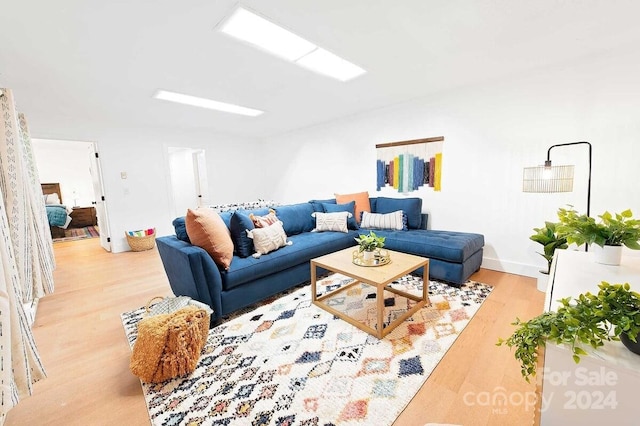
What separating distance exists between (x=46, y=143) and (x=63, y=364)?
7.31 metres

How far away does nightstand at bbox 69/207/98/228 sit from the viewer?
680cm

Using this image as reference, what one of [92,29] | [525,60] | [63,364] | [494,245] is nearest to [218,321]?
[63,364]

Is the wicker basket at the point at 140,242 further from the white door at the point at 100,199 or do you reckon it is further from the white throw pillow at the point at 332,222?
the white throw pillow at the point at 332,222

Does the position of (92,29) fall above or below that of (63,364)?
above

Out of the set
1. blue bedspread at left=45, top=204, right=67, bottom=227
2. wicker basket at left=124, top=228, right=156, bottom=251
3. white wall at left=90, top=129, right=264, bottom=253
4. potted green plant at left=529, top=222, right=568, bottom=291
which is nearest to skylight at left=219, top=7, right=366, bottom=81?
potted green plant at left=529, top=222, right=568, bottom=291

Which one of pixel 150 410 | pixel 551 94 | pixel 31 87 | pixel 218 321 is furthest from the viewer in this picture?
pixel 31 87

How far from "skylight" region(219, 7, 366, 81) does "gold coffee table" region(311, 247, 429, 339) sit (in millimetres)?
1848

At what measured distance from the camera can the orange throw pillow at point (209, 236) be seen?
7.11ft

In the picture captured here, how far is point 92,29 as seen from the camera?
181 cm

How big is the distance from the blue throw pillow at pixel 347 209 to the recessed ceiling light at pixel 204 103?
191 cm

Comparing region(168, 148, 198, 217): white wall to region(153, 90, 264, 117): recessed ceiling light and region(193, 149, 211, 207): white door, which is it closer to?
region(193, 149, 211, 207): white door

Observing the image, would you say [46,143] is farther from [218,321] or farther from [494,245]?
[494,245]

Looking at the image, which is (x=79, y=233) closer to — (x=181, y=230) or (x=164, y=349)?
(x=181, y=230)

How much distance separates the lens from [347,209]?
12.2 ft
